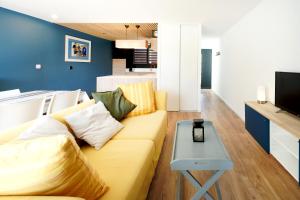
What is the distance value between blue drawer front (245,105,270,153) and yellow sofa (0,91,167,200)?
4.66 ft

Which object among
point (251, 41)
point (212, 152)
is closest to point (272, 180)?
point (212, 152)

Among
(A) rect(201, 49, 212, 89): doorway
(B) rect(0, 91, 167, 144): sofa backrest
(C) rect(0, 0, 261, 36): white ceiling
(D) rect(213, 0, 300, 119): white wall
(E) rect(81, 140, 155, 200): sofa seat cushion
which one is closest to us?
(E) rect(81, 140, 155, 200): sofa seat cushion

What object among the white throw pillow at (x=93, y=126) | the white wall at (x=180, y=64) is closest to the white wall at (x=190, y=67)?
the white wall at (x=180, y=64)

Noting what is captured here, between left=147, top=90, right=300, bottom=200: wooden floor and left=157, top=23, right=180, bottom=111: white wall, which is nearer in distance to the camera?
left=147, top=90, right=300, bottom=200: wooden floor

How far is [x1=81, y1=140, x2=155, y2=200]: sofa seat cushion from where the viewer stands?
4.98ft


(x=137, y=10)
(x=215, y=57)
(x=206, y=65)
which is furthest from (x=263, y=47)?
(x=206, y=65)

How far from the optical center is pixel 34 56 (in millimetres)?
5934

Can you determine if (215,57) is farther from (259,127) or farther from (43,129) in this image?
(43,129)

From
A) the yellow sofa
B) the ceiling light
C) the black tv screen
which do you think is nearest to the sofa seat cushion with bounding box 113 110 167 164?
the yellow sofa

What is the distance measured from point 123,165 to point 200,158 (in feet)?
1.94

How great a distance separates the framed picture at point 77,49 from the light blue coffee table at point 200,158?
5.65 metres

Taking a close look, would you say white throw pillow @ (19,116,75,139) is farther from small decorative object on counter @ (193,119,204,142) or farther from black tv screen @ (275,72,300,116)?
black tv screen @ (275,72,300,116)

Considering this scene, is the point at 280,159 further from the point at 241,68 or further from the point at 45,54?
the point at 45,54

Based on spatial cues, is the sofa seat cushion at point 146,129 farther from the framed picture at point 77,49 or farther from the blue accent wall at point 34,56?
the framed picture at point 77,49
